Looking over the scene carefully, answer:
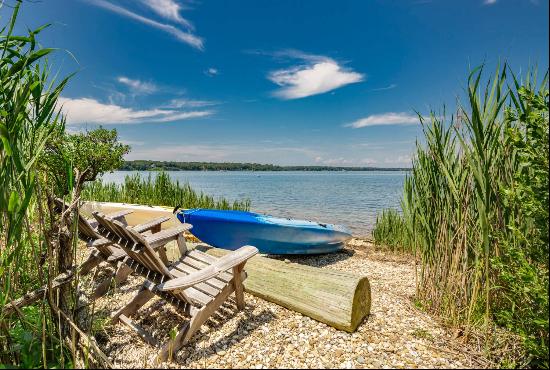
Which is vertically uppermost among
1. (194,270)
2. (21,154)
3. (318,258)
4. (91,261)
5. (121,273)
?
(21,154)

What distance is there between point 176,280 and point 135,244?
0.44 metres

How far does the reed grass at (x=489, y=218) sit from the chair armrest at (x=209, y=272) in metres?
1.84

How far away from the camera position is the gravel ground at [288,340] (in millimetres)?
2564

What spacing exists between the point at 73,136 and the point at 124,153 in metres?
1.03

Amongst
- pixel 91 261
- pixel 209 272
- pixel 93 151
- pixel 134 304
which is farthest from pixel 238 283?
pixel 93 151

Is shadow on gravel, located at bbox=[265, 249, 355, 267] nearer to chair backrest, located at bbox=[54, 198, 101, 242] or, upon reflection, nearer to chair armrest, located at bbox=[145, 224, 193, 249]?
chair armrest, located at bbox=[145, 224, 193, 249]

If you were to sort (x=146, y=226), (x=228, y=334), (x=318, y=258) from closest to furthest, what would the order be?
1. (x=228, y=334)
2. (x=146, y=226)
3. (x=318, y=258)

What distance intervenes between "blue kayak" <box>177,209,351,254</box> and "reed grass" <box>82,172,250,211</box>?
4021 millimetres

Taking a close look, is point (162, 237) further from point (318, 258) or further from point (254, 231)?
point (318, 258)

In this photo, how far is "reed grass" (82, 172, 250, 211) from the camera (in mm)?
10273

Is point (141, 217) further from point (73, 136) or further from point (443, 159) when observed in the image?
point (443, 159)

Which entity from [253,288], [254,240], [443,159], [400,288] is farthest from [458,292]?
[254,240]

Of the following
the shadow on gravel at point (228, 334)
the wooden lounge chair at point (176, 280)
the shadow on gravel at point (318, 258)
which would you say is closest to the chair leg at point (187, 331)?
the wooden lounge chair at point (176, 280)

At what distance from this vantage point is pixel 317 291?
10.8 ft
